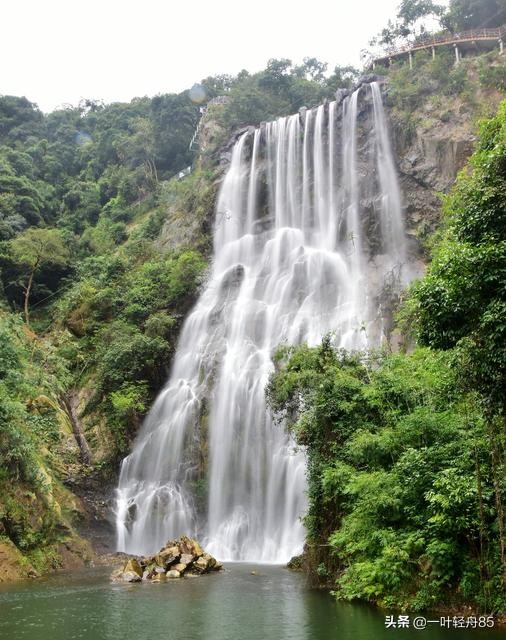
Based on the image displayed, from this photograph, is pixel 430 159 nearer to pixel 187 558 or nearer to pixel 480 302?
pixel 187 558

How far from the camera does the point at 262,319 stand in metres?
30.7

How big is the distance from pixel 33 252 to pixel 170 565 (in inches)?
1063

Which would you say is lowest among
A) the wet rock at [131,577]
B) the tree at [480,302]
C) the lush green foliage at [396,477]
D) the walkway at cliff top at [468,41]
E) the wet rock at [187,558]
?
the wet rock at [131,577]

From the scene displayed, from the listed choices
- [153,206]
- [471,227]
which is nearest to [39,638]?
[471,227]

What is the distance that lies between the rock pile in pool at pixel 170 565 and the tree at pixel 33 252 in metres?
23.5

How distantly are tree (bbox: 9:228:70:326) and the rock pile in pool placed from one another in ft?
77.0

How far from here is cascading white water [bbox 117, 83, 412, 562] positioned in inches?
911

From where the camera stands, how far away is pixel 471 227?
955cm

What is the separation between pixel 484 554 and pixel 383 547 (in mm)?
2100

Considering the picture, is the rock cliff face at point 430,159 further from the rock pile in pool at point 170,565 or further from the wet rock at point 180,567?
the wet rock at point 180,567

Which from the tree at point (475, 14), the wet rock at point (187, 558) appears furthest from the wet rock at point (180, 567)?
the tree at point (475, 14)

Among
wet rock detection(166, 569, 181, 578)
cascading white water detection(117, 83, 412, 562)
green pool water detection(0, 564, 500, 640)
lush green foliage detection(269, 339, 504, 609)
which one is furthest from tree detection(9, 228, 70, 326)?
lush green foliage detection(269, 339, 504, 609)

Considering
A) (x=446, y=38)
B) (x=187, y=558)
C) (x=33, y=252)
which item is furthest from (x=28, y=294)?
(x=446, y=38)

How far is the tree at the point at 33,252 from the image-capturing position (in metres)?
38.0
